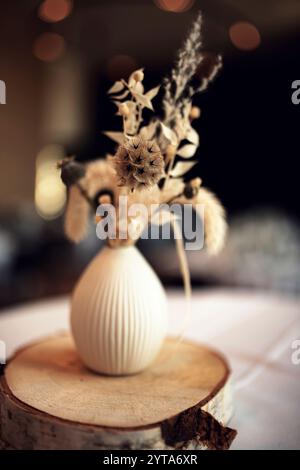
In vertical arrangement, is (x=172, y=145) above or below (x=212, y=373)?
above

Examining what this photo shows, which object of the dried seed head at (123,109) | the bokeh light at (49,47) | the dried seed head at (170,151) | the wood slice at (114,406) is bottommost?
the wood slice at (114,406)

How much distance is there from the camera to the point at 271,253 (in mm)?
4195

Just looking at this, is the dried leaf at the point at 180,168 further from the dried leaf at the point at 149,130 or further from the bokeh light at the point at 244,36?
the bokeh light at the point at 244,36

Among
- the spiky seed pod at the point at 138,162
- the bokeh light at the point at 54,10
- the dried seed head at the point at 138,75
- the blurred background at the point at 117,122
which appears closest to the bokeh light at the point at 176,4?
the blurred background at the point at 117,122

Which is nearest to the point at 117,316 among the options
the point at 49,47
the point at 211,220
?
the point at 211,220

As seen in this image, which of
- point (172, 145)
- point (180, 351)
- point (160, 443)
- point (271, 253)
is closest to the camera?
point (160, 443)

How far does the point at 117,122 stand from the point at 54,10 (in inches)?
62.6

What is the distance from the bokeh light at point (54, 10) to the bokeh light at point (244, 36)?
1.53 metres

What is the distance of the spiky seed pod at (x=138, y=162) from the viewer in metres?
0.89

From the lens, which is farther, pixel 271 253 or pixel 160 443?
pixel 271 253

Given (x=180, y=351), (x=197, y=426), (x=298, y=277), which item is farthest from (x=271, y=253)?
(x=197, y=426)

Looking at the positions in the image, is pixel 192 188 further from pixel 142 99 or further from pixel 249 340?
pixel 249 340
